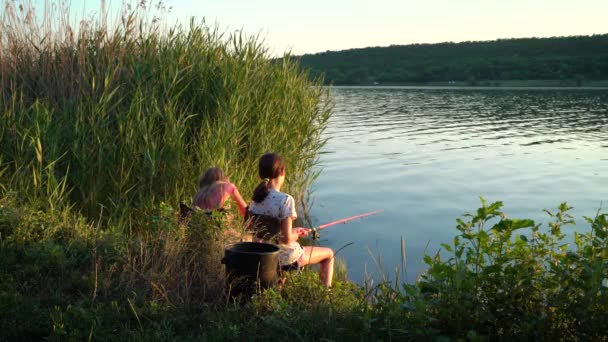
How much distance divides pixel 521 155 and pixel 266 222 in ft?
57.6

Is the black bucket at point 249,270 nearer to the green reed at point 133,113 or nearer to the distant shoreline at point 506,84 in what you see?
the green reed at point 133,113

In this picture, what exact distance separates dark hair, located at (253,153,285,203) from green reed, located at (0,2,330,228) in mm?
1777

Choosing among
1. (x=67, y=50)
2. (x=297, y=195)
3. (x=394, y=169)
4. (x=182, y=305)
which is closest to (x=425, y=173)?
(x=394, y=169)

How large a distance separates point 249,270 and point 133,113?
126 inches

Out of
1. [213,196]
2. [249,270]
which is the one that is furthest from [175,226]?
[249,270]

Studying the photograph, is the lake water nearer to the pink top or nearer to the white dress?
the white dress

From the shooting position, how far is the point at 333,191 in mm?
15383

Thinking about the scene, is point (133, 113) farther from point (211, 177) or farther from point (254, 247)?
point (254, 247)

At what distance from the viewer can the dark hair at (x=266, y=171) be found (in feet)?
18.4

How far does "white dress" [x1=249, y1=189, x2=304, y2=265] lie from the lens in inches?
215

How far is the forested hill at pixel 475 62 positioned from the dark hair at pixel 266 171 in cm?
6681

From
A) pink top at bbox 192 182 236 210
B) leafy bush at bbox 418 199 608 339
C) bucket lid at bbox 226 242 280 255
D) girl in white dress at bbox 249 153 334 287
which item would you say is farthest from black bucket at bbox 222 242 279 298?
pink top at bbox 192 182 236 210

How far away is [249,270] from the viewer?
4.77m

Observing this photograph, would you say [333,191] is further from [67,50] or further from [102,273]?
[102,273]
